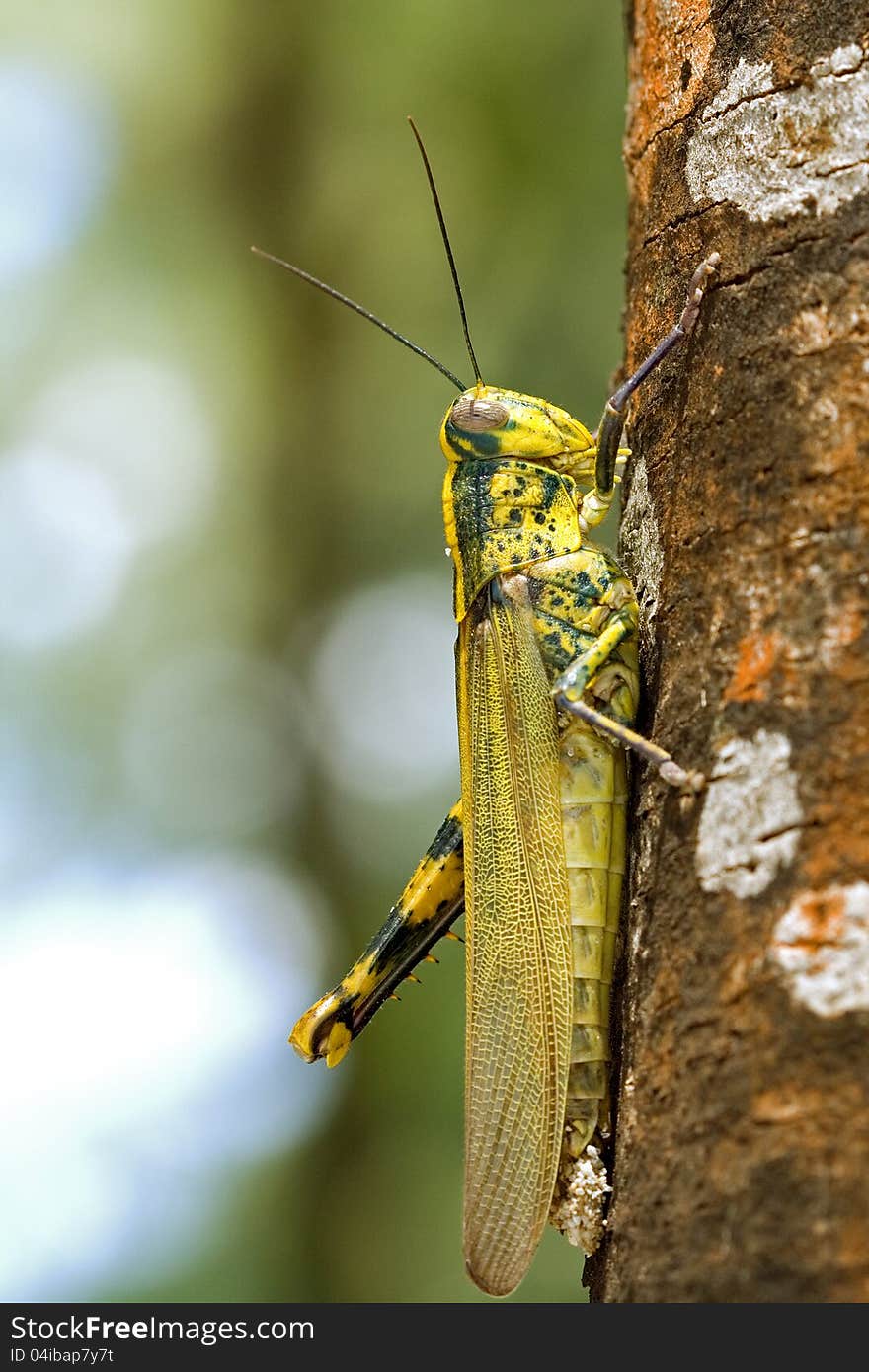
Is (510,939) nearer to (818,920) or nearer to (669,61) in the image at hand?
(818,920)

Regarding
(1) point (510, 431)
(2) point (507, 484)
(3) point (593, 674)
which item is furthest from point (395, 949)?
(1) point (510, 431)

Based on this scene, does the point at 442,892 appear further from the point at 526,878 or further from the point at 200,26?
the point at 200,26

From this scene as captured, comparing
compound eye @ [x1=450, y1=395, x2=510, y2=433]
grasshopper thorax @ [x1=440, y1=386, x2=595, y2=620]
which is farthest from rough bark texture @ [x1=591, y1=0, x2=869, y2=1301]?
compound eye @ [x1=450, y1=395, x2=510, y2=433]

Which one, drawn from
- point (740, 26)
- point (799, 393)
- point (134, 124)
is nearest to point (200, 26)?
point (134, 124)

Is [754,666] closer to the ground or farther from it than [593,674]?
closer to the ground

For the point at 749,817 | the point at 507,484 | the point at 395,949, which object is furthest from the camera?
the point at 507,484

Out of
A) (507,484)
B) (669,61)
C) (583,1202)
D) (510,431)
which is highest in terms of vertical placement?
(669,61)

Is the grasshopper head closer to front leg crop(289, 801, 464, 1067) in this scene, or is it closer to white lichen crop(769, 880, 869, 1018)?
front leg crop(289, 801, 464, 1067)
